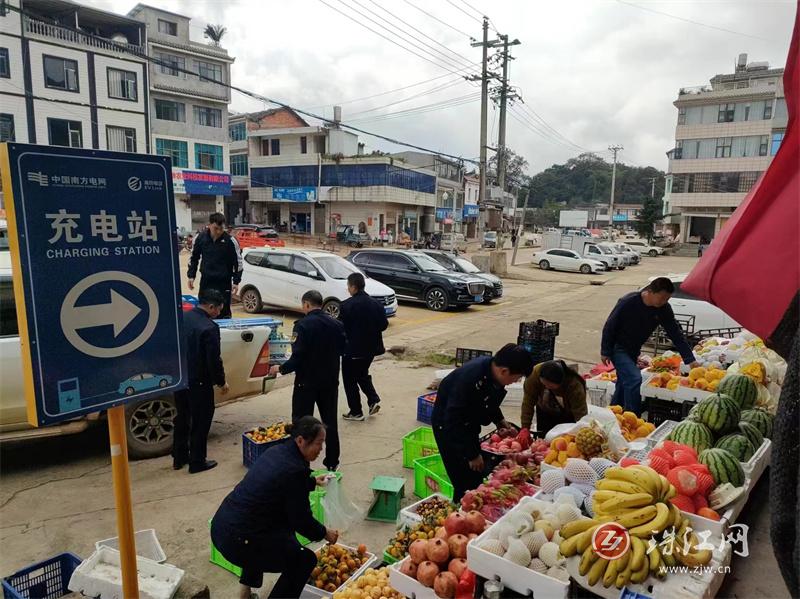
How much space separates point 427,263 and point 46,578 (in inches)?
546

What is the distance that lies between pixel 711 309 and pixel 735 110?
43741 millimetres

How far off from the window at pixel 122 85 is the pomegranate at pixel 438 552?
3622cm

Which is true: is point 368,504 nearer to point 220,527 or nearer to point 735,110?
point 220,527

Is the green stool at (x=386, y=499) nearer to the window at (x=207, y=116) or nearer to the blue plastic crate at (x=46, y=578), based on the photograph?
the blue plastic crate at (x=46, y=578)

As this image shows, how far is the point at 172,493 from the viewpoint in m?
4.87

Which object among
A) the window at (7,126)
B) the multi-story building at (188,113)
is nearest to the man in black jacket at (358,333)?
the window at (7,126)

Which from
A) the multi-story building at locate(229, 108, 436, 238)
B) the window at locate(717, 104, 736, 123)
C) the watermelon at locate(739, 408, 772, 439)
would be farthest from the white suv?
the window at locate(717, 104, 736, 123)

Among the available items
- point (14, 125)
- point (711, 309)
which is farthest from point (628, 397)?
point (14, 125)

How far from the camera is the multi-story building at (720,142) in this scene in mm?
43875

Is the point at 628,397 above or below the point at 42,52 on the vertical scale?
below

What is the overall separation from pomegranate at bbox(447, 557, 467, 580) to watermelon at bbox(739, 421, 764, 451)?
249 centimetres

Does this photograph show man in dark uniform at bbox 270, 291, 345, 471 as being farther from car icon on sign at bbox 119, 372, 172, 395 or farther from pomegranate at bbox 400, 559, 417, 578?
car icon on sign at bbox 119, 372, 172, 395

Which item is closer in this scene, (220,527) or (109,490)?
(220,527)

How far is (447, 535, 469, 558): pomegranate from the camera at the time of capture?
9.61 feet
